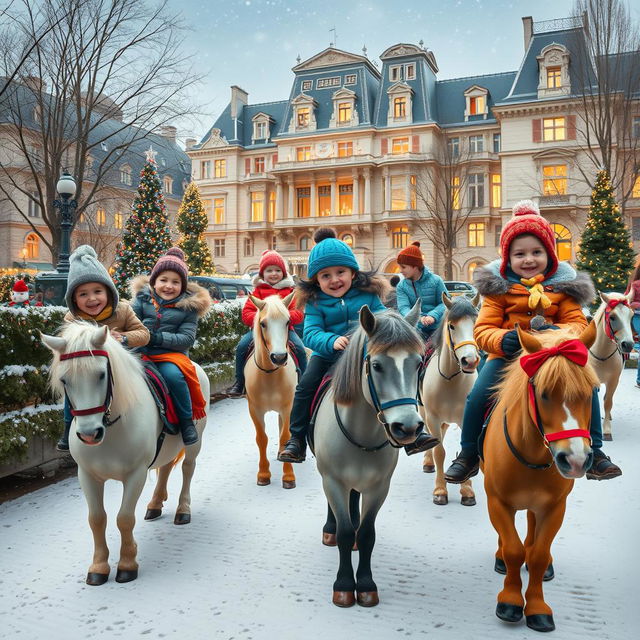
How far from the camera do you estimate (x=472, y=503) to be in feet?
15.5

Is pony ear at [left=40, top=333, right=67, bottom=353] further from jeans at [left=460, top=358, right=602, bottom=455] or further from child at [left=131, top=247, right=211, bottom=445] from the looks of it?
jeans at [left=460, top=358, right=602, bottom=455]

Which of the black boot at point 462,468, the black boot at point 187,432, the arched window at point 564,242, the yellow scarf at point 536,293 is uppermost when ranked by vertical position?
the arched window at point 564,242

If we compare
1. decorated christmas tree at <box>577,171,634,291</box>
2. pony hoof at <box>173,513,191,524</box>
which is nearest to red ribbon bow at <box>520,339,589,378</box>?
pony hoof at <box>173,513,191,524</box>

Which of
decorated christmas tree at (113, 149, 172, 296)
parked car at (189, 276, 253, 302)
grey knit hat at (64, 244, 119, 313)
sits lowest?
grey knit hat at (64, 244, 119, 313)

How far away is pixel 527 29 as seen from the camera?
37844mm

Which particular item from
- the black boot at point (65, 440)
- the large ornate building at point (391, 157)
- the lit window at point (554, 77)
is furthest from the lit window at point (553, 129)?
the black boot at point (65, 440)

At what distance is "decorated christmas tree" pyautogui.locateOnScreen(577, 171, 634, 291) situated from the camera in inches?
642

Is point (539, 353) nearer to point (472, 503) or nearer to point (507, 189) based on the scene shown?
point (472, 503)

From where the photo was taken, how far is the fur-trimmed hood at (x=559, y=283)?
10.5ft

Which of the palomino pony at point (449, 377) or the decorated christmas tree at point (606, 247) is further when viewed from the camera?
the decorated christmas tree at point (606, 247)

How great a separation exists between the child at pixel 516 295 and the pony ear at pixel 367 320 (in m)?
0.81

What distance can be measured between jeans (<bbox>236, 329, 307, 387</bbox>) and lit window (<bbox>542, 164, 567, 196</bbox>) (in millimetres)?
32698

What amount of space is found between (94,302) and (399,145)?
38176mm

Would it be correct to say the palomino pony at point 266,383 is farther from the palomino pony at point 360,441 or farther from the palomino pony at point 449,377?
the palomino pony at point 360,441
